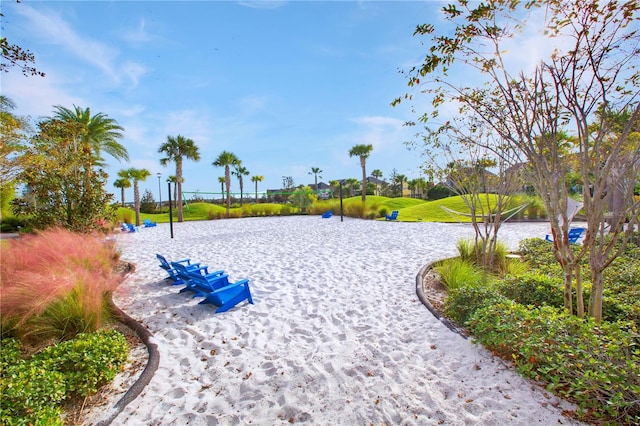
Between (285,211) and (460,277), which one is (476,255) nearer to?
(460,277)

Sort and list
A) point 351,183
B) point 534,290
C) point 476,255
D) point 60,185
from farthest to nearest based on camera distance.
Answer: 1. point 351,183
2. point 60,185
3. point 476,255
4. point 534,290

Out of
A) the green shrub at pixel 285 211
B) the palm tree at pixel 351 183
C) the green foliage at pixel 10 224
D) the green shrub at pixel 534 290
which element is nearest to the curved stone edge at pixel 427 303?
the green shrub at pixel 534 290

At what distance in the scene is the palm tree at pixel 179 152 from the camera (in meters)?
22.9

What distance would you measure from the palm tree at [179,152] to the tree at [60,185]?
15.7 meters

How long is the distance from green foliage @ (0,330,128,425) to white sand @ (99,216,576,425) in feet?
1.38

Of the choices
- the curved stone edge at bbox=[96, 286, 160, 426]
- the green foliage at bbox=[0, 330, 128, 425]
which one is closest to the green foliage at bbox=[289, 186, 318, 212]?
the curved stone edge at bbox=[96, 286, 160, 426]

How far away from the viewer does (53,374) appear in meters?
2.36

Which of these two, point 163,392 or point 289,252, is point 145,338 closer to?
point 163,392

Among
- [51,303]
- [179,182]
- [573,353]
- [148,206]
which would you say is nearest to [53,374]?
[51,303]

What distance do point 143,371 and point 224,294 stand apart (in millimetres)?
1466

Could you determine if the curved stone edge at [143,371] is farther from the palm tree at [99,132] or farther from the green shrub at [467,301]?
the palm tree at [99,132]

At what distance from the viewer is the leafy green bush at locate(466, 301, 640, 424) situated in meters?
2.05

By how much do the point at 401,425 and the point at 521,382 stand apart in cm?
115

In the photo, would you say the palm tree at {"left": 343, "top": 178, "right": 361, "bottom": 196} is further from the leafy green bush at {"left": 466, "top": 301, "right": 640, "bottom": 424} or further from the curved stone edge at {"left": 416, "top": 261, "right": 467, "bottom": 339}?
the leafy green bush at {"left": 466, "top": 301, "right": 640, "bottom": 424}
